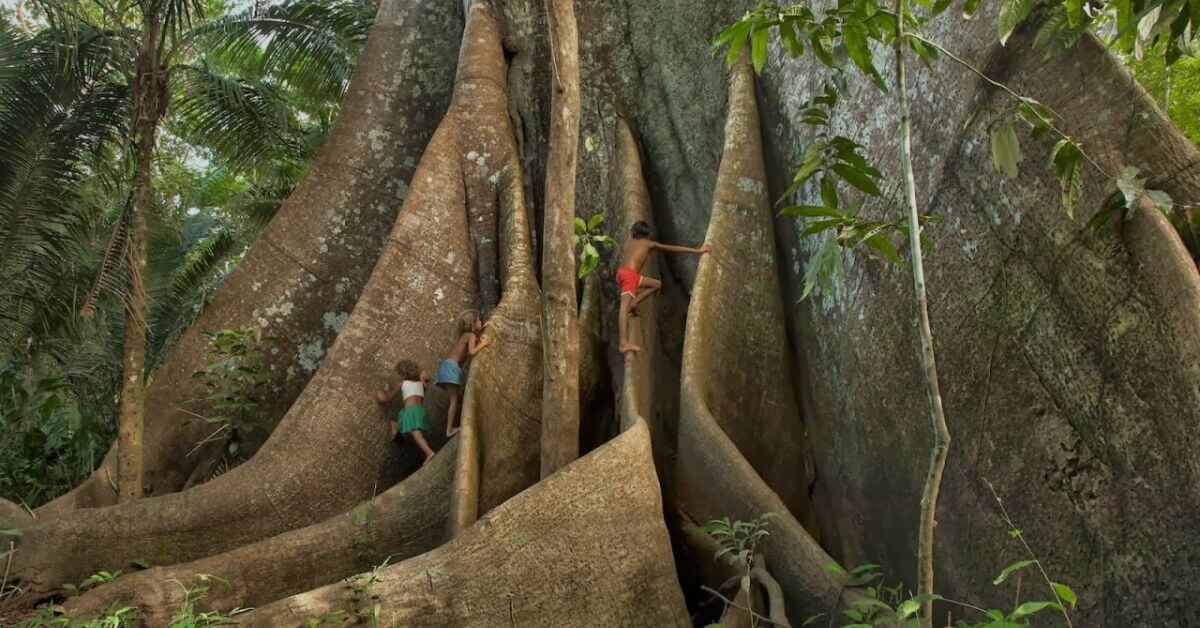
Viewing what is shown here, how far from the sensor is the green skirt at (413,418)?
6328mm

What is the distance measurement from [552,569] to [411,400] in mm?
2109

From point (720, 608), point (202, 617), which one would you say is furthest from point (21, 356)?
point (720, 608)

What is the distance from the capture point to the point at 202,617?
4.34 meters

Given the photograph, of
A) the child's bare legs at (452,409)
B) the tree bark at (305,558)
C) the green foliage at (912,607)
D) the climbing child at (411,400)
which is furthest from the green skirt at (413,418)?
the green foliage at (912,607)

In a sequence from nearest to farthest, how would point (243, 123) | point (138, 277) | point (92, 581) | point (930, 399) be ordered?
point (930, 399) → point (92, 581) → point (138, 277) → point (243, 123)

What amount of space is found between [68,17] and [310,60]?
10.0 feet

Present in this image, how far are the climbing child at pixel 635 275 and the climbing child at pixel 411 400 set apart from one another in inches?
45.8

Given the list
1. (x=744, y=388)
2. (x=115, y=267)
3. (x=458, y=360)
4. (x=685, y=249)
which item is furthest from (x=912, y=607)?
(x=115, y=267)

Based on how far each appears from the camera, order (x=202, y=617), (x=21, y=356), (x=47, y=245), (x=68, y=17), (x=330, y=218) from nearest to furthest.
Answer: (x=202, y=617), (x=68, y=17), (x=330, y=218), (x=47, y=245), (x=21, y=356)

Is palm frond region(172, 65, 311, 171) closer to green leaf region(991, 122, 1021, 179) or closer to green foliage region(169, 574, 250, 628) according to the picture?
green foliage region(169, 574, 250, 628)

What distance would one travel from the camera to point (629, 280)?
6.45 metres

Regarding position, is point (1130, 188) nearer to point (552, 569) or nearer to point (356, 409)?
point (552, 569)

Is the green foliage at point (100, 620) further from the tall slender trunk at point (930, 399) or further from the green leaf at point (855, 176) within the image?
the green leaf at point (855, 176)

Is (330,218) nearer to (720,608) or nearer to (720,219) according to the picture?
(720,219)
